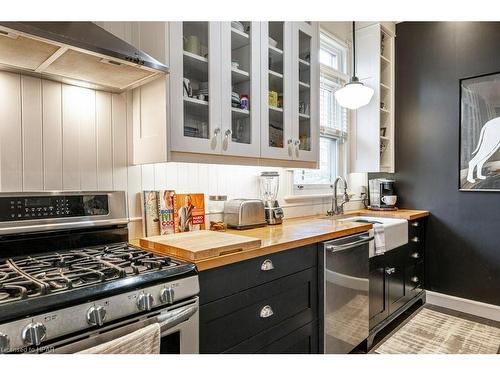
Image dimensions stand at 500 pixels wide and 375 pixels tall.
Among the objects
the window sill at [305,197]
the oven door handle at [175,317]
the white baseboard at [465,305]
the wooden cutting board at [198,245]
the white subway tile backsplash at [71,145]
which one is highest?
the white subway tile backsplash at [71,145]

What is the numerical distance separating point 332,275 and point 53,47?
168cm

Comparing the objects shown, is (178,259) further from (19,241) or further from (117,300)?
(19,241)

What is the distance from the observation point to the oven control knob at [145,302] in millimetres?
1024

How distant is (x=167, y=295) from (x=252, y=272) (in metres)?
0.44

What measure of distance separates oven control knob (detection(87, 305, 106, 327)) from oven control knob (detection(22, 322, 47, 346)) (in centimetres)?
12

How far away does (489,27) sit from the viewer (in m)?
2.80

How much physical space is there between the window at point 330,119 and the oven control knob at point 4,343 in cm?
239

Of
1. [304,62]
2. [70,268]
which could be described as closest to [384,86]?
[304,62]

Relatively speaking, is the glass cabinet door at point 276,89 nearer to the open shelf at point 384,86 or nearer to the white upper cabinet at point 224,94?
the white upper cabinet at point 224,94

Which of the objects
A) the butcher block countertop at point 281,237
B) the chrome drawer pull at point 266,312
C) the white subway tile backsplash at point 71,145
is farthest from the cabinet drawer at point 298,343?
the white subway tile backsplash at point 71,145

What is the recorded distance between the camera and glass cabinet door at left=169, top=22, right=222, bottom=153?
5.08ft

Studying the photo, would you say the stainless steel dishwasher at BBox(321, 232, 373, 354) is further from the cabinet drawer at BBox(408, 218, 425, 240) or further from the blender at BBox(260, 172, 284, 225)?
the cabinet drawer at BBox(408, 218, 425, 240)

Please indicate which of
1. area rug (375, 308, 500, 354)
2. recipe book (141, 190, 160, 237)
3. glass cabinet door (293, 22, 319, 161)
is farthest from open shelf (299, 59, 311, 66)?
area rug (375, 308, 500, 354)
